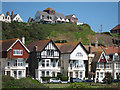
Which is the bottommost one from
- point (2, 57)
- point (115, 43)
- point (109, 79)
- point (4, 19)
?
Result: point (109, 79)

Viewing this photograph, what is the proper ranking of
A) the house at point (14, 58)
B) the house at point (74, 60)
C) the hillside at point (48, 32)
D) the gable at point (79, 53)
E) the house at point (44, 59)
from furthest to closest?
the hillside at point (48, 32), the gable at point (79, 53), the house at point (74, 60), the house at point (44, 59), the house at point (14, 58)

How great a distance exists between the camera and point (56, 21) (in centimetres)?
12725

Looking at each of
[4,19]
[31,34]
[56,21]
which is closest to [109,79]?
[31,34]

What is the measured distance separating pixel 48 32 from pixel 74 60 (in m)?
50.1

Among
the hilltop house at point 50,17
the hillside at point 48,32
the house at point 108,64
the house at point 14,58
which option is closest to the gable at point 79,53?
the house at point 108,64

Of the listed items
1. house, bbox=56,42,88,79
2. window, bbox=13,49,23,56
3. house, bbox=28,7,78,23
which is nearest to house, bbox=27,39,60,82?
house, bbox=56,42,88,79

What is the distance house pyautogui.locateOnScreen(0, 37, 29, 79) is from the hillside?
33.8 metres

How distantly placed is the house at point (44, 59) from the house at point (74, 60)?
8.00ft

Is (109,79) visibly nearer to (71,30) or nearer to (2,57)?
(2,57)

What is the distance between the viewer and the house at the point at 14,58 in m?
51.2

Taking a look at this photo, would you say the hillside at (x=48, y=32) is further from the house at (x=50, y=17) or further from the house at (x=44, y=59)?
the house at (x=44, y=59)

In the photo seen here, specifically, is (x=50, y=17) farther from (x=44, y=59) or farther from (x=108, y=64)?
(x=44, y=59)

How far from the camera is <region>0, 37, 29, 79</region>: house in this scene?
51188mm

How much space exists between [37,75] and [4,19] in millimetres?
59728
